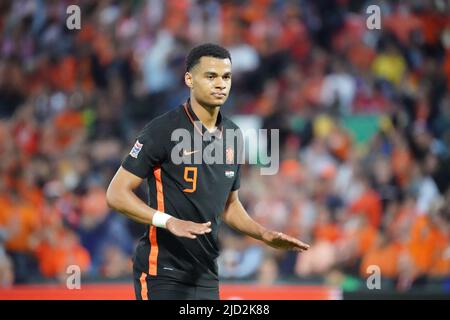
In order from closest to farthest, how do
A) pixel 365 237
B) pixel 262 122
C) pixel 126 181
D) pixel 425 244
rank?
pixel 126 181, pixel 425 244, pixel 365 237, pixel 262 122

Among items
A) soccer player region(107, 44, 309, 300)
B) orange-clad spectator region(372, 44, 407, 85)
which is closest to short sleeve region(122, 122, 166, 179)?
soccer player region(107, 44, 309, 300)

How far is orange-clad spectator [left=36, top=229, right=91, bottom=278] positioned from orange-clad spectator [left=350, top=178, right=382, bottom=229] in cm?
289

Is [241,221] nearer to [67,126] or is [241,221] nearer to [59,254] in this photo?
[59,254]

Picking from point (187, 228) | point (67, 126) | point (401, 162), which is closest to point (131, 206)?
point (187, 228)

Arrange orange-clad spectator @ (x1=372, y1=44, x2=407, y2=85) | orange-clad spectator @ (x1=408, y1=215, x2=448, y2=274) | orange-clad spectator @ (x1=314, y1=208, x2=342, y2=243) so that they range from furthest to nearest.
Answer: orange-clad spectator @ (x1=372, y1=44, x2=407, y2=85) < orange-clad spectator @ (x1=314, y1=208, x2=342, y2=243) < orange-clad spectator @ (x1=408, y1=215, x2=448, y2=274)

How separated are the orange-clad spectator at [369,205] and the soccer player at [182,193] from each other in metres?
4.50

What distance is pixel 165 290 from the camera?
4.99 metres

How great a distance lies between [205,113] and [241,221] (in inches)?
28.3

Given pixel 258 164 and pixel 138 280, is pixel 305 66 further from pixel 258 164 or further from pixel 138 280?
pixel 138 280

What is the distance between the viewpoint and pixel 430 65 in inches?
443

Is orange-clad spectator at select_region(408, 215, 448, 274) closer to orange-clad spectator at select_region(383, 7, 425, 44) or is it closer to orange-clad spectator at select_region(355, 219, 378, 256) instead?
orange-clad spectator at select_region(355, 219, 378, 256)

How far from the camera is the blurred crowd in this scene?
9234mm
